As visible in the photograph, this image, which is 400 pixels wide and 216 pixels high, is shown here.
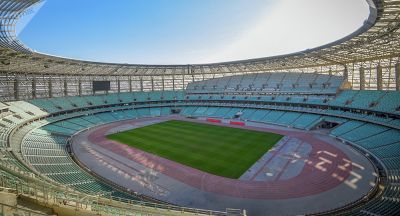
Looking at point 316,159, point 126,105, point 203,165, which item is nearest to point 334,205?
point 316,159

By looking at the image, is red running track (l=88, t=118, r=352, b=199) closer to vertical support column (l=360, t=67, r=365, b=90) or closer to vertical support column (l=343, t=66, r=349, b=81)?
vertical support column (l=360, t=67, r=365, b=90)

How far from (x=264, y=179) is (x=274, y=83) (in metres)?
43.0

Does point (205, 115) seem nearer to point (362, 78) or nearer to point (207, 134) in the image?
point (207, 134)

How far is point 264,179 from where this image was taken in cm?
2661

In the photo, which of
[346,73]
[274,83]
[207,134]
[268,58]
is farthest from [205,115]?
[346,73]

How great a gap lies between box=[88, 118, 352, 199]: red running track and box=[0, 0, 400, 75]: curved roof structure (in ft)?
45.9

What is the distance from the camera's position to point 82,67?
171 feet

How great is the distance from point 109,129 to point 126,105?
60.9ft

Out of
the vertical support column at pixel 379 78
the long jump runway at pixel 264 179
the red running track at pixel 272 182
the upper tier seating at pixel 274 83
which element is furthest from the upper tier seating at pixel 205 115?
the vertical support column at pixel 379 78

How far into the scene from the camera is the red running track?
2394cm

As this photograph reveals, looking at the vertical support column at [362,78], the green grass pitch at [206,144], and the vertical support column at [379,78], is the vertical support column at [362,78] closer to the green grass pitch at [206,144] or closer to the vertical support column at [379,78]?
the vertical support column at [379,78]

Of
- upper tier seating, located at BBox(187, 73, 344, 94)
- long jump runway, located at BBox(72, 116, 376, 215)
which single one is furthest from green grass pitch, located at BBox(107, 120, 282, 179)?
upper tier seating, located at BBox(187, 73, 344, 94)

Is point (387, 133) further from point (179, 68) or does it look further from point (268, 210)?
point (179, 68)

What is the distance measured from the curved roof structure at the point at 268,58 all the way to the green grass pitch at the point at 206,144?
576 inches
